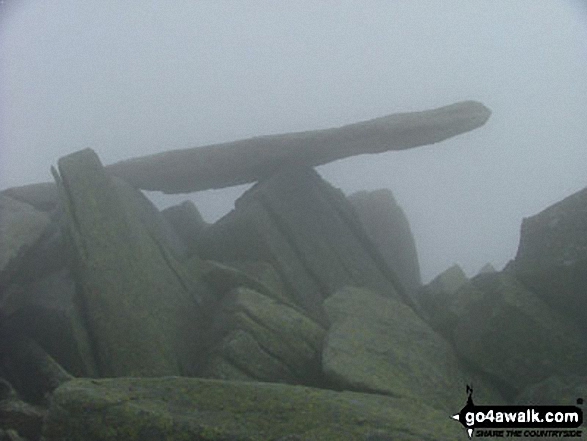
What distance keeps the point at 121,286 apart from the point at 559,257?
29.4ft

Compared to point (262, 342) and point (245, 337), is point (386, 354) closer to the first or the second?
point (262, 342)

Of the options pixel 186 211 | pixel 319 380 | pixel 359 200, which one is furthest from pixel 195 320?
pixel 359 200

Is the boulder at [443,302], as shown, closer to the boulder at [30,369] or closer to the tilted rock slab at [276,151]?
the tilted rock slab at [276,151]

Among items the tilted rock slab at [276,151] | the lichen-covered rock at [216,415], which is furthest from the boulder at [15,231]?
the lichen-covered rock at [216,415]

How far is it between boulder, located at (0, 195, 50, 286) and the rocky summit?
1.9 inches

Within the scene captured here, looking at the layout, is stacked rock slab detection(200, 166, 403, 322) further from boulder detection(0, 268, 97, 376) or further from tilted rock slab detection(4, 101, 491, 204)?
boulder detection(0, 268, 97, 376)

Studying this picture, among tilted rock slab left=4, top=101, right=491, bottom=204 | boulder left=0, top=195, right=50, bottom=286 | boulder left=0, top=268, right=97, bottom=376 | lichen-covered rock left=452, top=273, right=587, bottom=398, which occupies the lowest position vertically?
lichen-covered rock left=452, top=273, right=587, bottom=398

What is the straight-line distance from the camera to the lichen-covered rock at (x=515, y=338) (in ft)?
41.2

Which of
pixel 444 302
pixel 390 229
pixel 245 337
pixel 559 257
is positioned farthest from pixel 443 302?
pixel 390 229

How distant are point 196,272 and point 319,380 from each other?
4977 millimetres

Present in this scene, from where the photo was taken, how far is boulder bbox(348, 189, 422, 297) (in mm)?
26359

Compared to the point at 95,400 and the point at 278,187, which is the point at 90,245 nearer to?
the point at 95,400

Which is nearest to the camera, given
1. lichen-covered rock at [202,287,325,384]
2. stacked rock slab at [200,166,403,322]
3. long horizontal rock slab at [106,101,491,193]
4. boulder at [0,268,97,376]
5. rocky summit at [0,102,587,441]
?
rocky summit at [0,102,587,441]

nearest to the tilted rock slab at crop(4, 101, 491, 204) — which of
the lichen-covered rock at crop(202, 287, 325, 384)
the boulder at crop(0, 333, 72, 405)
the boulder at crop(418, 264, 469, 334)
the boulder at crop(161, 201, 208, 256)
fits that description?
the boulder at crop(161, 201, 208, 256)
